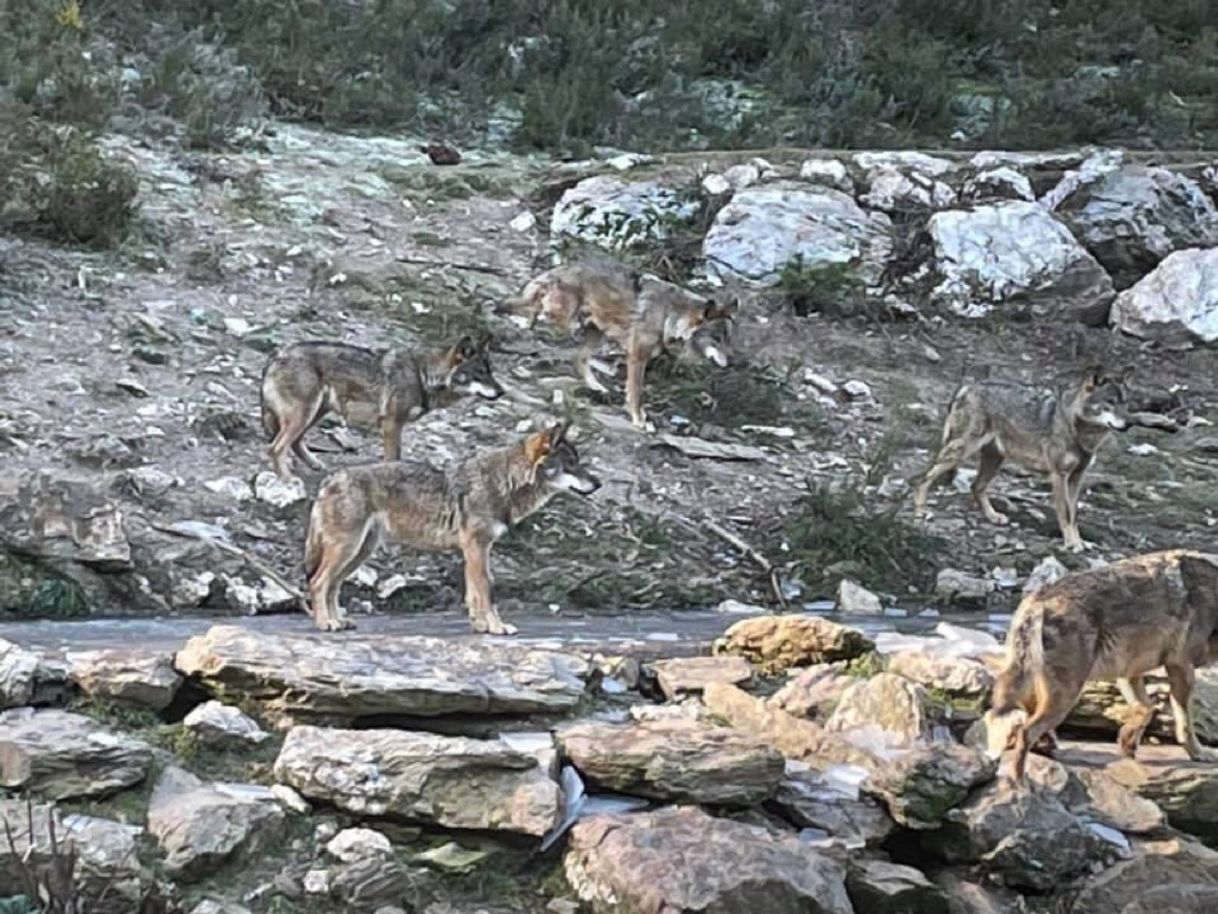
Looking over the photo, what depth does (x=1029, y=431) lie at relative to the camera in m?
14.3

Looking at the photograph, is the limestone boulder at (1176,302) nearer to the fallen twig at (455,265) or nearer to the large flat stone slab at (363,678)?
the fallen twig at (455,265)

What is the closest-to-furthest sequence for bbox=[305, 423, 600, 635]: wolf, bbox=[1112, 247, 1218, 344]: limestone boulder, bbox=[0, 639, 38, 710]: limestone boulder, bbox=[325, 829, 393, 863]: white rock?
bbox=[325, 829, 393, 863]: white rock
bbox=[0, 639, 38, 710]: limestone boulder
bbox=[305, 423, 600, 635]: wolf
bbox=[1112, 247, 1218, 344]: limestone boulder

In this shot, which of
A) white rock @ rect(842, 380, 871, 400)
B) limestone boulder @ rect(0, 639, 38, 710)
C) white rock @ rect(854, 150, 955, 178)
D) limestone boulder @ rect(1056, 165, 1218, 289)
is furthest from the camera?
white rock @ rect(854, 150, 955, 178)

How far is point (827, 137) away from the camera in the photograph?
21.9 meters

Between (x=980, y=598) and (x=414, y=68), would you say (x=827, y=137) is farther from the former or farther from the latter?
(x=980, y=598)

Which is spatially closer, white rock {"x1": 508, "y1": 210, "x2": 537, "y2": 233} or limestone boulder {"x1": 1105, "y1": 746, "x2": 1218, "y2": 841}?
limestone boulder {"x1": 1105, "y1": 746, "x2": 1218, "y2": 841}

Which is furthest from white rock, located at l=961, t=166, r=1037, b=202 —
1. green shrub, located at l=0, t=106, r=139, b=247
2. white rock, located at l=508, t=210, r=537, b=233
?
green shrub, located at l=0, t=106, r=139, b=247

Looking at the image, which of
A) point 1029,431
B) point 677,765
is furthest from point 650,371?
point 677,765

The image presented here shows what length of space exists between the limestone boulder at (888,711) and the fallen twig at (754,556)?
3931 millimetres

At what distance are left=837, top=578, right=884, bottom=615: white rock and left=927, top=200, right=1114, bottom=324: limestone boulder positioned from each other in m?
7.26

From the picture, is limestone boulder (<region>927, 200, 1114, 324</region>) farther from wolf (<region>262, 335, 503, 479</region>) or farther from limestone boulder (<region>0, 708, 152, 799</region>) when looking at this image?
limestone boulder (<region>0, 708, 152, 799</region>)

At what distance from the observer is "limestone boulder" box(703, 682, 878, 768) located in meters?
7.37

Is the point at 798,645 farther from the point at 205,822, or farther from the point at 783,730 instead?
the point at 205,822

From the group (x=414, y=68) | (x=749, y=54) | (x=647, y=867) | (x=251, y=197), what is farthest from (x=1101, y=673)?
(x=749, y=54)
